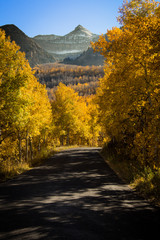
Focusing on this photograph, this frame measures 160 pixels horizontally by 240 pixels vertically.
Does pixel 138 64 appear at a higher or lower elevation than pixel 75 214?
higher

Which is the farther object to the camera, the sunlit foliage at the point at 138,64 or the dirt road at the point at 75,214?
the sunlit foliage at the point at 138,64

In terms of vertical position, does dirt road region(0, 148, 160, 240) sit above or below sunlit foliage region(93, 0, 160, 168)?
below

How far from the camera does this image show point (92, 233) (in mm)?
3881

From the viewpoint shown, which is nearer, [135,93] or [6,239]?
[6,239]

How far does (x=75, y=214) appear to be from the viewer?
495cm

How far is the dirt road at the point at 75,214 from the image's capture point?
12.8 ft

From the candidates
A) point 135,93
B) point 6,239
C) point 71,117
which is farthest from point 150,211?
point 71,117

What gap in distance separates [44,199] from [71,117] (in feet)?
102

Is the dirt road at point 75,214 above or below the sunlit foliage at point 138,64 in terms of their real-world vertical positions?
below

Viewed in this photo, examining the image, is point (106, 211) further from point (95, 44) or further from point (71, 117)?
point (71, 117)

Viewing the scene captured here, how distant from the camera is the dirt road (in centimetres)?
389

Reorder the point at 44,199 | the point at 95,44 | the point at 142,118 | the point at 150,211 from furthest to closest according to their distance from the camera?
the point at 142,118
the point at 95,44
the point at 44,199
the point at 150,211

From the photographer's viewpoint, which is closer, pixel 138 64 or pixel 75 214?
pixel 75 214

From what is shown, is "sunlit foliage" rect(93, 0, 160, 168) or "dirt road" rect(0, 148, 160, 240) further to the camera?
"sunlit foliage" rect(93, 0, 160, 168)
